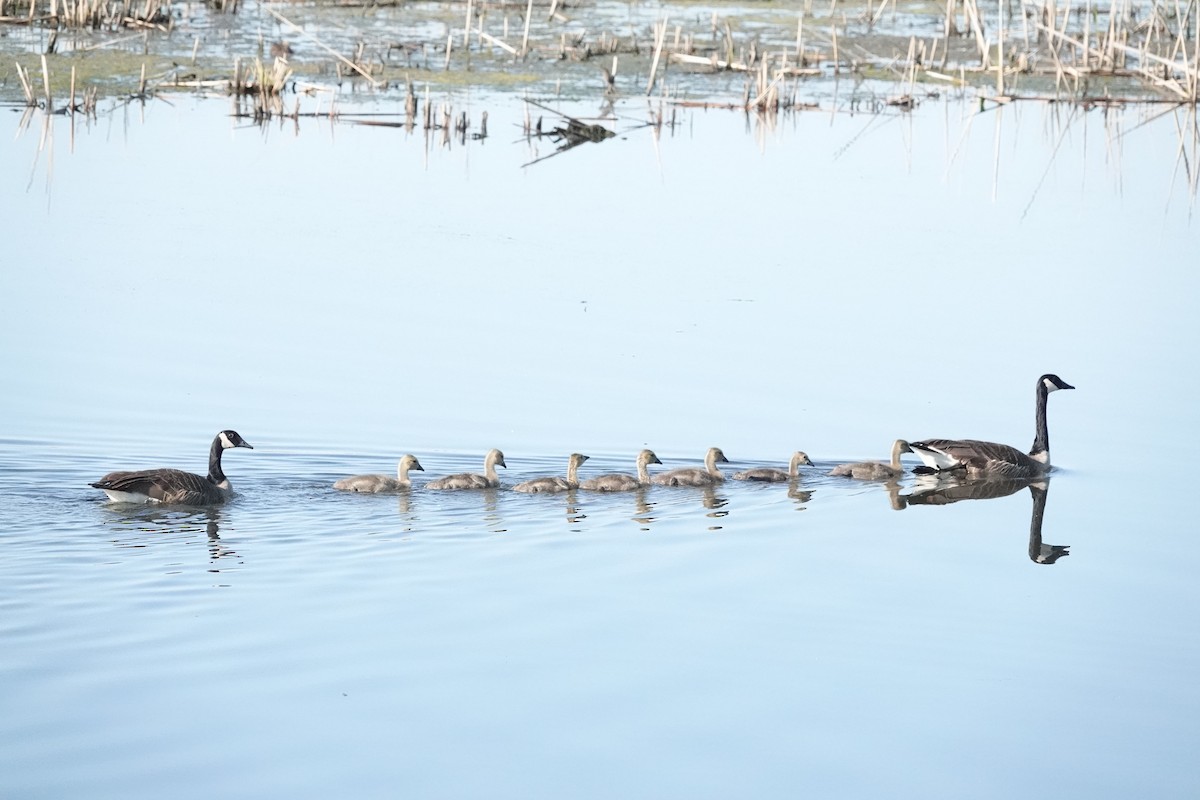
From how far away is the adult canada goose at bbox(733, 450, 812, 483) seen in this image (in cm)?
1180

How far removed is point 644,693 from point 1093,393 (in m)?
7.97

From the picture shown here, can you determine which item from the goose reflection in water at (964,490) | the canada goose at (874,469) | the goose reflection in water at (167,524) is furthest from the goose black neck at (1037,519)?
the goose reflection in water at (167,524)

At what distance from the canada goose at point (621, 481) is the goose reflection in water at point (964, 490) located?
1696 millimetres

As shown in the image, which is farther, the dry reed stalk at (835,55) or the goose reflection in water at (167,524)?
the dry reed stalk at (835,55)

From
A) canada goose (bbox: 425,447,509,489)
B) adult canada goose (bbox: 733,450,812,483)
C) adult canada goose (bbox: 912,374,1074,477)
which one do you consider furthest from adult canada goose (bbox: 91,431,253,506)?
adult canada goose (bbox: 912,374,1074,477)

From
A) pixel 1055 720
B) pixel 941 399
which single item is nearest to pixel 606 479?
pixel 941 399

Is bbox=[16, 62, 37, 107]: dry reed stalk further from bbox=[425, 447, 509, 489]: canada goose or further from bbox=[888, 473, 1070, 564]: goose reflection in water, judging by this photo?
bbox=[888, 473, 1070, 564]: goose reflection in water

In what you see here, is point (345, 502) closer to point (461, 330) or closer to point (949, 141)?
point (461, 330)

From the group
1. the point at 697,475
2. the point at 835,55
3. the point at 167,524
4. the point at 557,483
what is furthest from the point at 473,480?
the point at 835,55

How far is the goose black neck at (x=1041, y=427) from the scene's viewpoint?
42.6ft

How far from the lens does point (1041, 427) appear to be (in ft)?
43.1

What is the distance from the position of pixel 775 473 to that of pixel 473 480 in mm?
2078

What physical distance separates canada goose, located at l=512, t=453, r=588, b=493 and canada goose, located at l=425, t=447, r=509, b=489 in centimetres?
18

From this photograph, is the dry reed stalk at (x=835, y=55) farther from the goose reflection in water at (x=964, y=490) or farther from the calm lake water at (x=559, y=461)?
the goose reflection in water at (x=964, y=490)
